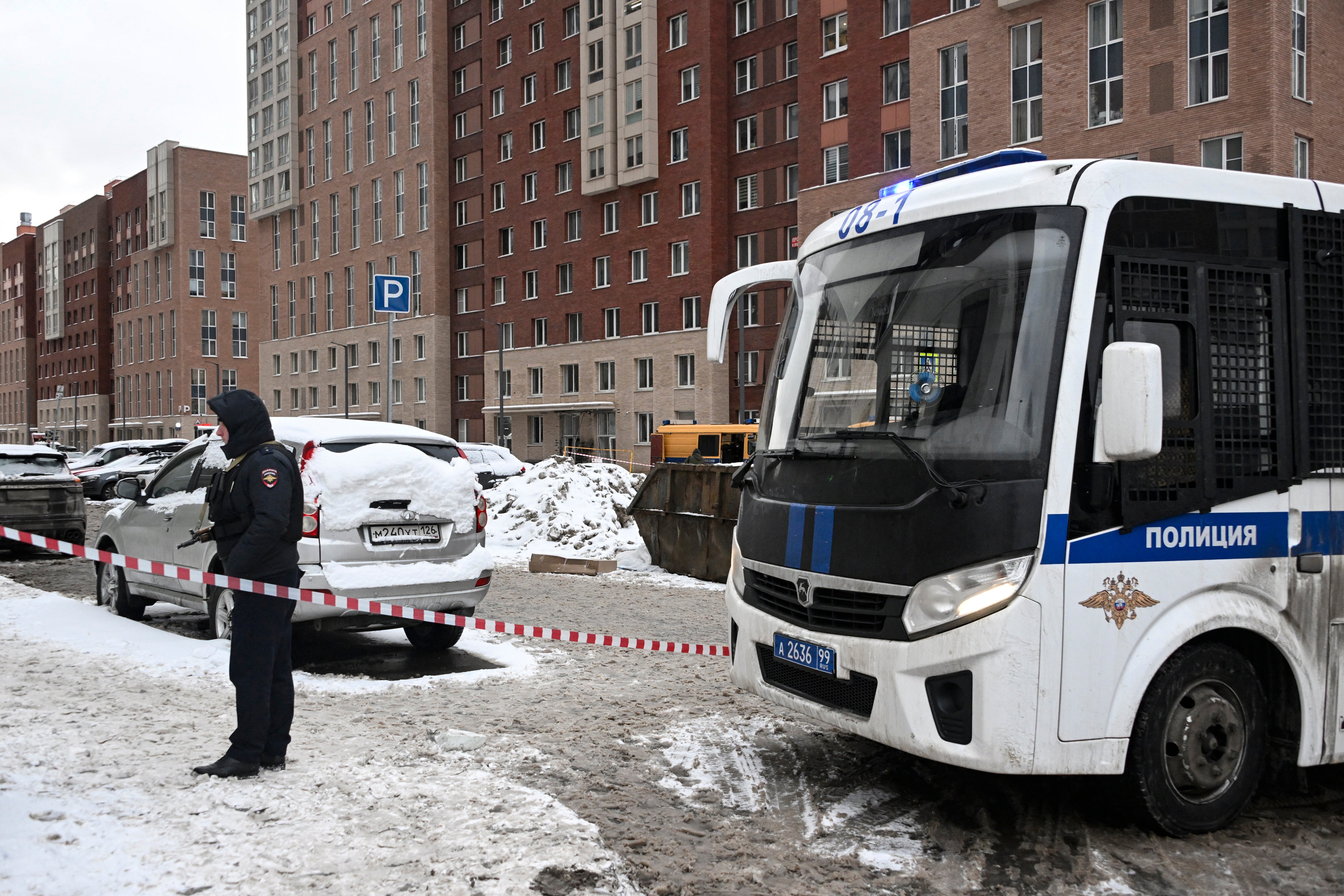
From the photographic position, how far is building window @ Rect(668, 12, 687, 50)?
54406mm

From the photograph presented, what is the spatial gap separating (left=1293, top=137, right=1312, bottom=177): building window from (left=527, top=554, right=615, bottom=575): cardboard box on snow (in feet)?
80.3

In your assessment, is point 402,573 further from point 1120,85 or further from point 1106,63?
point 1106,63

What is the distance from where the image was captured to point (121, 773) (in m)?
5.42

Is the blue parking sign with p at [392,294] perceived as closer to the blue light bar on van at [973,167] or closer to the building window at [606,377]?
the blue light bar on van at [973,167]

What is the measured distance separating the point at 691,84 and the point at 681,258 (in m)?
8.16

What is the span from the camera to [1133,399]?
4.42 metres

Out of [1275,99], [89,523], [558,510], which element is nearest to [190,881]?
[558,510]

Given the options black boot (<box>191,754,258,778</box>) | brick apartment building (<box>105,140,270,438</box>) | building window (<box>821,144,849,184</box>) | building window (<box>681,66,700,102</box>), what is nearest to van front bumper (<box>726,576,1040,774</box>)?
black boot (<box>191,754,258,778</box>)

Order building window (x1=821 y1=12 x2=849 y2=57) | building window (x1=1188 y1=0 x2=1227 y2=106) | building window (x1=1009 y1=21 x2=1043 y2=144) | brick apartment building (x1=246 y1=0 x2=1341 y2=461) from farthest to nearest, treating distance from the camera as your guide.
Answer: building window (x1=821 y1=12 x2=849 y2=57), building window (x1=1009 y1=21 x2=1043 y2=144), brick apartment building (x1=246 y1=0 x2=1341 y2=461), building window (x1=1188 y1=0 x2=1227 y2=106)

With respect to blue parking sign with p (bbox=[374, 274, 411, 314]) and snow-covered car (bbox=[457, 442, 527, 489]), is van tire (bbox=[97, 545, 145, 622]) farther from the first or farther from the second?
snow-covered car (bbox=[457, 442, 527, 489])

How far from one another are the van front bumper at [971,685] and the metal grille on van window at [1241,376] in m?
1.22

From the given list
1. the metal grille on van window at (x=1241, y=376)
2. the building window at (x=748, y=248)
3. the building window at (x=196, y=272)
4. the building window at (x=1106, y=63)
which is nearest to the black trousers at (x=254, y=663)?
the metal grille on van window at (x=1241, y=376)

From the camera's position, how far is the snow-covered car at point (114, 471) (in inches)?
1236

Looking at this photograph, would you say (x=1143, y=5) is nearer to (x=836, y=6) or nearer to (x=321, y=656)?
(x=836, y=6)
